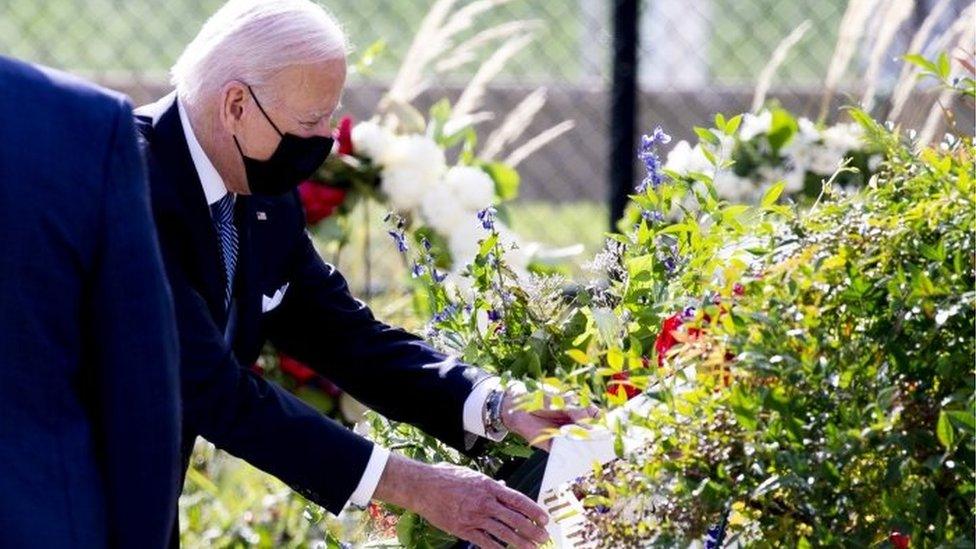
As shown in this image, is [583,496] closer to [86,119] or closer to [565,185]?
[86,119]

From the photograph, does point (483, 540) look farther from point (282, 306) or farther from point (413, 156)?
point (413, 156)

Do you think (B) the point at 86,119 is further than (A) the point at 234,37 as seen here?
No

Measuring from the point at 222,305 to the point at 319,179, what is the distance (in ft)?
5.57

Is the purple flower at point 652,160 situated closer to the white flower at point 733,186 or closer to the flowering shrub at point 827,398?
the flowering shrub at point 827,398

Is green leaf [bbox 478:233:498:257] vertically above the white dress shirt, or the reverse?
green leaf [bbox 478:233:498:257]

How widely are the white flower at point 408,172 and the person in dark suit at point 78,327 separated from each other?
2359 mm

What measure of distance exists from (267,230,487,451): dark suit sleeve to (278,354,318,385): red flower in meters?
1.36

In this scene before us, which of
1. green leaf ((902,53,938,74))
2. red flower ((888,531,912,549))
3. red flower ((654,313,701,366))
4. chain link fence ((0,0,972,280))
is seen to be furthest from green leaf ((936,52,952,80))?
chain link fence ((0,0,972,280))

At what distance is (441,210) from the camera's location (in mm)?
4016

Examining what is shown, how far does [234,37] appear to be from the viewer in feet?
7.73

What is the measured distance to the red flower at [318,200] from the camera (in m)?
4.04

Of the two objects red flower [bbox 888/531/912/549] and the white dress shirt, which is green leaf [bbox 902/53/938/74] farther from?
the white dress shirt

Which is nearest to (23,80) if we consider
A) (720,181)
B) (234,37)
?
(234,37)

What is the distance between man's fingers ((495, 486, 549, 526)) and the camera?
202cm
